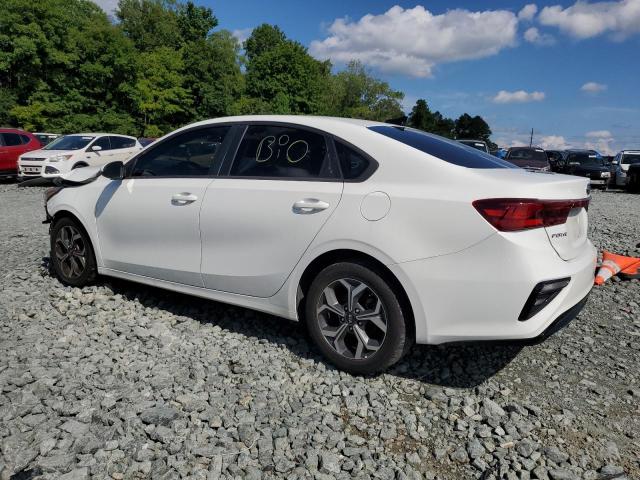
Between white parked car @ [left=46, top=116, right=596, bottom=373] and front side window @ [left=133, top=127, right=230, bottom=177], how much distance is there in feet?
0.04

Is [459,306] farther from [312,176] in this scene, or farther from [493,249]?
[312,176]

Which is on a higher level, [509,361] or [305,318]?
[305,318]

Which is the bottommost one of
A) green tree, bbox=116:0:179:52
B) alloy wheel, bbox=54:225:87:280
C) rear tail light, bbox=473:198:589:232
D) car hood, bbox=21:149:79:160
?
alloy wheel, bbox=54:225:87:280

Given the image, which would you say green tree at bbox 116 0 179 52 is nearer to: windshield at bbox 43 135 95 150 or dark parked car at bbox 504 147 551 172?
windshield at bbox 43 135 95 150

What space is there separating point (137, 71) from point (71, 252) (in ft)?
139

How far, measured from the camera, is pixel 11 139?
16.8 m

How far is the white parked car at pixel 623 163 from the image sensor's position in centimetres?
1987

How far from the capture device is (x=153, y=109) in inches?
1734

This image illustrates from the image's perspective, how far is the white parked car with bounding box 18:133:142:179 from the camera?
14.9m

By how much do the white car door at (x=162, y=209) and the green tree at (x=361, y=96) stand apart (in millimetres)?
69085

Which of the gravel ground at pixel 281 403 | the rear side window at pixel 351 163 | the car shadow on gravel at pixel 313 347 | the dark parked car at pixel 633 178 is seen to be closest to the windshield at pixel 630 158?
the dark parked car at pixel 633 178

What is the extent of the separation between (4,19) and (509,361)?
41236 mm

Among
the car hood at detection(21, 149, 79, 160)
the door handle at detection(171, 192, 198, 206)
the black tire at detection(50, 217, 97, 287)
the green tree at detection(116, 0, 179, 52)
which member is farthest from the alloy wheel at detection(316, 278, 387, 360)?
the green tree at detection(116, 0, 179, 52)

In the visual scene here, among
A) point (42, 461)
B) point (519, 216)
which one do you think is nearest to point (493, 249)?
point (519, 216)
